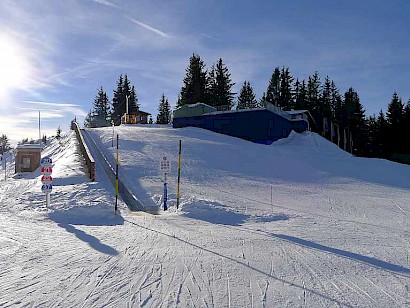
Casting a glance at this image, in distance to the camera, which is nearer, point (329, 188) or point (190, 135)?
point (329, 188)

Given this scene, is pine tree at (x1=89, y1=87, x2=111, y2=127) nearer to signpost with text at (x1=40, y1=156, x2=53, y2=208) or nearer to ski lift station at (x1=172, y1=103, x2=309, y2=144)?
ski lift station at (x1=172, y1=103, x2=309, y2=144)

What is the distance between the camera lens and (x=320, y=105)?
66.6 metres

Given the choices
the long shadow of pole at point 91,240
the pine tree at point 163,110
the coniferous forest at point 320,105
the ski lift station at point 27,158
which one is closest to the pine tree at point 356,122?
the coniferous forest at point 320,105

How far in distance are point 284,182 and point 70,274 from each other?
1602 cm

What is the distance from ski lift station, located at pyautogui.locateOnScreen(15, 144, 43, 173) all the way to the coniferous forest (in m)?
Result: 26.3

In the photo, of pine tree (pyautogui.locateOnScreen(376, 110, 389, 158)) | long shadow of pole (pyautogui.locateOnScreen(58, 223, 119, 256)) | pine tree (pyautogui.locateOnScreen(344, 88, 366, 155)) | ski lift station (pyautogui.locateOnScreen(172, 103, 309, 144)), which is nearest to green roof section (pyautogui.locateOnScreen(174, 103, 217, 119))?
ski lift station (pyautogui.locateOnScreen(172, 103, 309, 144))

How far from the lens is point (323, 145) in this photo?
131 ft

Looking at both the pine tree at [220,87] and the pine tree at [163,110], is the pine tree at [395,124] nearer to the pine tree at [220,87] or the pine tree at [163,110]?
the pine tree at [220,87]

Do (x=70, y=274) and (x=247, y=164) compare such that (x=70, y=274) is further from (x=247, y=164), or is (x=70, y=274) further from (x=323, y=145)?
(x=323, y=145)

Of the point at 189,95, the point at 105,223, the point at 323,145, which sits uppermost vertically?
the point at 189,95

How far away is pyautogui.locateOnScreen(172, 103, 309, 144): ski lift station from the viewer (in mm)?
39281

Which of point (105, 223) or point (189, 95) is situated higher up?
point (189, 95)

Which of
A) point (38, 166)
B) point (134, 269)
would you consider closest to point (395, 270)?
point (134, 269)

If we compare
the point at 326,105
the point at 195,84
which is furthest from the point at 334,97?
the point at 195,84
